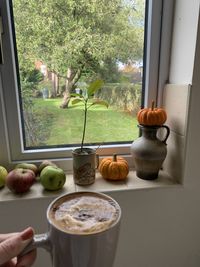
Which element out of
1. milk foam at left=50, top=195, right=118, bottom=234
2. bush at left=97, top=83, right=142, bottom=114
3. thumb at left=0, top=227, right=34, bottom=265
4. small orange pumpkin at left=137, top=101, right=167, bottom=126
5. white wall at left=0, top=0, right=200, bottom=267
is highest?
bush at left=97, top=83, right=142, bottom=114

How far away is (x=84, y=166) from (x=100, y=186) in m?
0.10

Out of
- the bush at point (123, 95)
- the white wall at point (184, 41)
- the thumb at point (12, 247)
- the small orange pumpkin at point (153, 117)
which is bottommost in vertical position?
the thumb at point (12, 247)

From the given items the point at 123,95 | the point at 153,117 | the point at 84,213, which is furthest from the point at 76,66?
the point at 84,213

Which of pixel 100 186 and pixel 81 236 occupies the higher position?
pixel 81 236

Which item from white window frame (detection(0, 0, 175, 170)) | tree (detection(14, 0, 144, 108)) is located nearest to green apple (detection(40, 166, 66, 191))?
white window frame (detection(0, 0, 175, 170))

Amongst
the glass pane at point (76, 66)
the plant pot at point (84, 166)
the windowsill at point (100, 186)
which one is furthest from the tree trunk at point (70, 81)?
the windowsill at point (100, 186)

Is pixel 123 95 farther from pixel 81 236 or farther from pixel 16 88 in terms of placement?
pixel 81 236

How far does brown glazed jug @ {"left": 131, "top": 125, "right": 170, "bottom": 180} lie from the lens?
2.63 ft

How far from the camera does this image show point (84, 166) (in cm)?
79

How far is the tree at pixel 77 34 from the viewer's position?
0.79m

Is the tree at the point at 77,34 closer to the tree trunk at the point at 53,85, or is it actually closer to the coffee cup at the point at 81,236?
the tree trunk at the point at 53,85

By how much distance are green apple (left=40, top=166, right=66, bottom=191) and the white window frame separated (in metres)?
0.15

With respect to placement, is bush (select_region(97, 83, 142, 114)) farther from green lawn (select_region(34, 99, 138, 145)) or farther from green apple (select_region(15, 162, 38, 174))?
green apple (select_region(15, 162, 38, 174))

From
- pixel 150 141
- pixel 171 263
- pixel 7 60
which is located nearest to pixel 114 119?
pixel 150 141
